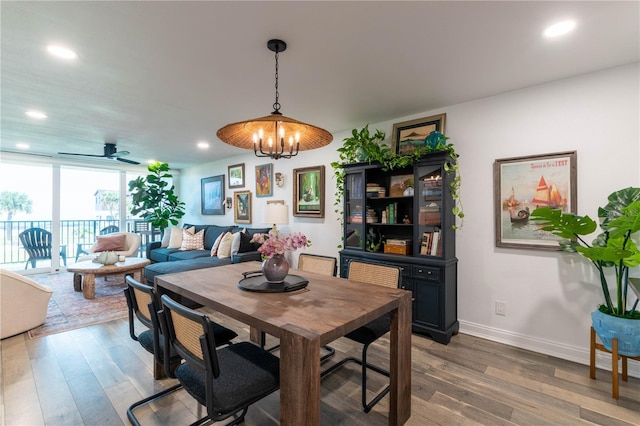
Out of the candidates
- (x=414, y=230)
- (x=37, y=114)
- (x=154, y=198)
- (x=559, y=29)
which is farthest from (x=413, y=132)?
(x=154, y=198)

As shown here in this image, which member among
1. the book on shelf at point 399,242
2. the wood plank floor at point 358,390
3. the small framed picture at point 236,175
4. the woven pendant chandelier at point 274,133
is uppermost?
the small framed picture at point 236,175

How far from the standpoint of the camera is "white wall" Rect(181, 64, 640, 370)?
90.7 inches

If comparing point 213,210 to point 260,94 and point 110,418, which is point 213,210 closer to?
point 260,94

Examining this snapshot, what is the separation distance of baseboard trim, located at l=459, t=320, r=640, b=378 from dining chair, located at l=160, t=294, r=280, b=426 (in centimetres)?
235

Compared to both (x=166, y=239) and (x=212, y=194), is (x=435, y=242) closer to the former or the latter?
(x=212, y=194)

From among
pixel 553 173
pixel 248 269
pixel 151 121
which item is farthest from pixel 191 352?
pixel 151 121

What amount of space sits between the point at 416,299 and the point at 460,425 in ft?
4.27

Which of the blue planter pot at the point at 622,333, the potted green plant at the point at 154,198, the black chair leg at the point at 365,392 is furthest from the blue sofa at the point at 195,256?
the blue planter pot at the point at 622,333

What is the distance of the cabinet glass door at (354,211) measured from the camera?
3455 mm

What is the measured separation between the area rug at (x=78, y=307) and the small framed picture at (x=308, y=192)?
2.71m

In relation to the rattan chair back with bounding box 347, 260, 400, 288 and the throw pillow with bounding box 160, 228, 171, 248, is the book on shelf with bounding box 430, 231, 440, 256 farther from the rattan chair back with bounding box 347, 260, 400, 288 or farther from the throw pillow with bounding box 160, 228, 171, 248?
the throw pillow with bounding box 160, 228, 171, 248

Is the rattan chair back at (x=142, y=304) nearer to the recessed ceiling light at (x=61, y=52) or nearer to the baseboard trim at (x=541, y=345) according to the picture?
the recessed ceiling light at (x=61, y=52)

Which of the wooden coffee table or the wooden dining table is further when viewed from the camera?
the wooden coffee table

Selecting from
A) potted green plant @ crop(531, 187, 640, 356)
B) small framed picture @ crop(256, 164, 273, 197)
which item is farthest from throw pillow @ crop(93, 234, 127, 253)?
potted green plant @ crop(531, 187, 640, 356)
